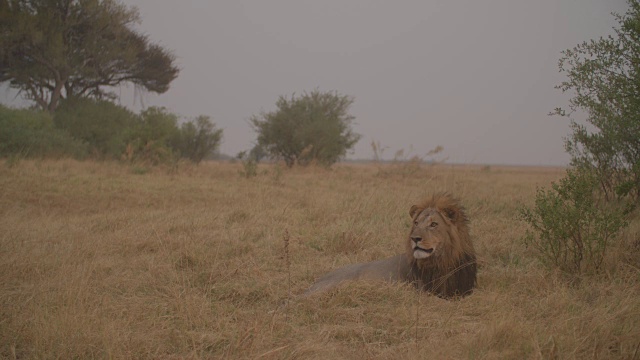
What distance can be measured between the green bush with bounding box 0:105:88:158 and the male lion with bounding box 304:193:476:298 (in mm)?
14774

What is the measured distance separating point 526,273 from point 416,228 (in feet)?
5.00

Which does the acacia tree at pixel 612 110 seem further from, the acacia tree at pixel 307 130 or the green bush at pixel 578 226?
the acacia tree at pixel 307 130

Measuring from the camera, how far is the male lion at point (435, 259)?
408cm

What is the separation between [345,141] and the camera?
24672 millimetres

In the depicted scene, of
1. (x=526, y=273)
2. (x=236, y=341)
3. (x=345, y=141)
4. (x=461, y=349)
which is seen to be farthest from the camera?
(x=345, y=141)

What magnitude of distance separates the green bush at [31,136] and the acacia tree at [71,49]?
3.50 meters

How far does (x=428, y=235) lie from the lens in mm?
4059

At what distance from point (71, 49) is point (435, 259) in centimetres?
2197

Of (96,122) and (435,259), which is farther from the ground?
(96,122)

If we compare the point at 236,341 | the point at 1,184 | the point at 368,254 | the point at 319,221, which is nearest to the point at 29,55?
the point at 1,184

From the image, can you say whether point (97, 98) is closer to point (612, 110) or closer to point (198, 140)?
point (198, 140)

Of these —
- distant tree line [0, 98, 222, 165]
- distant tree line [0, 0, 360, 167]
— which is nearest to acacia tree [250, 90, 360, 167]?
distant tree line [0, 0, 360, 167]

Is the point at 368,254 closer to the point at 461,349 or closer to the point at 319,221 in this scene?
the point at 319,221

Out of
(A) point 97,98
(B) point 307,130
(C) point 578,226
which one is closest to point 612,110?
(C) point 578,226
